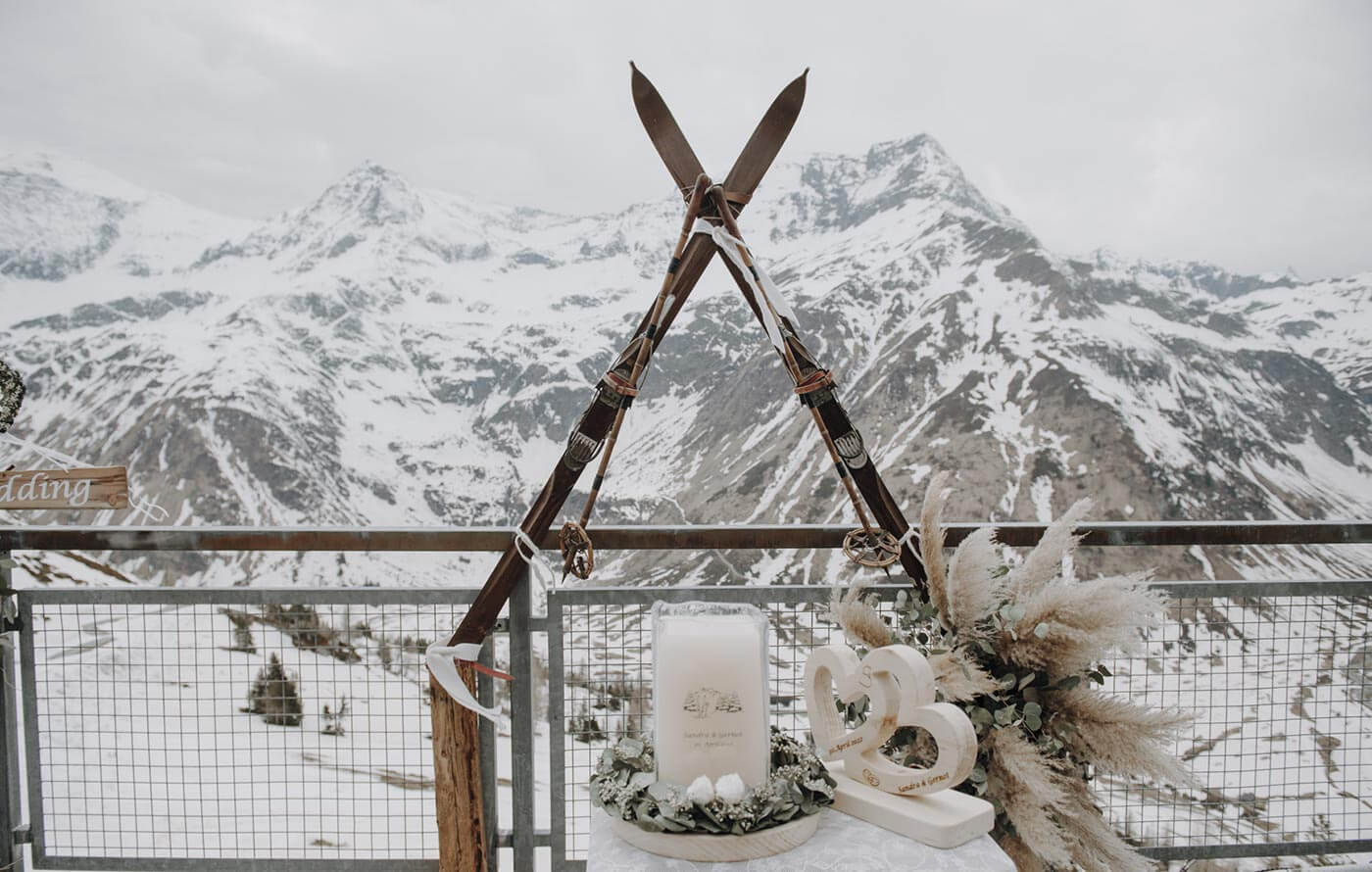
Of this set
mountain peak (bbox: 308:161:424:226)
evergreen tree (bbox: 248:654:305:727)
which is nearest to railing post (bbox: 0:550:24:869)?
evergreen tree (bbox: 248:654:305:727)

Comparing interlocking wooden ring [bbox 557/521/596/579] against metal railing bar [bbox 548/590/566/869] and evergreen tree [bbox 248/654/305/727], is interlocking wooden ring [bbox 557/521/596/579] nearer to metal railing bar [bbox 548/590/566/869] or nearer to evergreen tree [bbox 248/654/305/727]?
metal railing bar [bbox 548/590/566/869]

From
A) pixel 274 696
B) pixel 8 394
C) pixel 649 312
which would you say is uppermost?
pixel 649 312

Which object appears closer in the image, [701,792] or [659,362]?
[701,792]

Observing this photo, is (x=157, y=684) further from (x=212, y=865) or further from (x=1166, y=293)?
(x=1166, y=293)

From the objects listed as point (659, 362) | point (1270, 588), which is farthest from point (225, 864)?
point (659, 362)

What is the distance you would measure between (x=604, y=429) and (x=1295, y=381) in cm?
2381

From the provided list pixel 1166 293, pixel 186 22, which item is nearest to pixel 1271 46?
pixel 186 22

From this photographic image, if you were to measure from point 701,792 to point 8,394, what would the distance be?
1.99 metres

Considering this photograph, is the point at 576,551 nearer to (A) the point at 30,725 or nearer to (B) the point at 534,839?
(B) the point at 534,839

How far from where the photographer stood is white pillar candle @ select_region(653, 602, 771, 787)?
40.8 inches

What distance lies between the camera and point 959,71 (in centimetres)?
1477

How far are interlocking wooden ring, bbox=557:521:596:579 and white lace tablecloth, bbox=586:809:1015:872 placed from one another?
68 centimetres

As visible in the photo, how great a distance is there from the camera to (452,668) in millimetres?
1665

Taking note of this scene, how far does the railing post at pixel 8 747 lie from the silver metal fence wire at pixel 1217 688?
127 centimetres
